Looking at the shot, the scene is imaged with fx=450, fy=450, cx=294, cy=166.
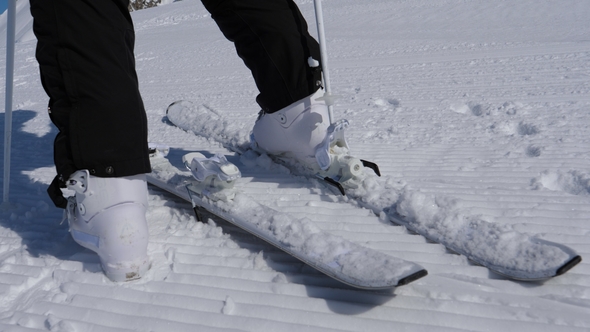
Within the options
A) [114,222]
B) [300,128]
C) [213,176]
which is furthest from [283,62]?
[114,222]

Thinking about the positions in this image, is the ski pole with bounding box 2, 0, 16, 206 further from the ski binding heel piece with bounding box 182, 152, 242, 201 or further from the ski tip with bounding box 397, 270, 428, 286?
the ski tip with bounding box 397, 270, 428, 286

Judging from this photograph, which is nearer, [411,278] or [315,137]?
[411,278]

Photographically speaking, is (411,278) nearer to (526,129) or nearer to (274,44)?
(274,44)

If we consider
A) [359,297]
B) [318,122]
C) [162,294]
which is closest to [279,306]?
[359,297]

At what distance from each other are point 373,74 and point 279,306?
2.66m

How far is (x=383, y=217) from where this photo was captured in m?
1.46

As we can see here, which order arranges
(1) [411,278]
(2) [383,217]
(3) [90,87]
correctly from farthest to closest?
(2) [383,217] < (3) [90,87] < (1) [411,278]

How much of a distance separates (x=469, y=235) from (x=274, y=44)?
88cm

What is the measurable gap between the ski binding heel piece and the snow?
4.0 inches

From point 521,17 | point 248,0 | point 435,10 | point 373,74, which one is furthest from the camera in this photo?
point 435,10

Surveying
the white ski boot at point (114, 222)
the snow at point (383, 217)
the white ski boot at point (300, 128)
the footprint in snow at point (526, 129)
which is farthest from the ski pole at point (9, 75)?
the footprint in snow at point (526, 129)

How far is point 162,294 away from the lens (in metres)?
1.17

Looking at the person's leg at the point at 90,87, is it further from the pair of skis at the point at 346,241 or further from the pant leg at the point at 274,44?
the pant leg at the point at 274,44

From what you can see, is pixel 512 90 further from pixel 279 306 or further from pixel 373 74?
pixel 279 306
